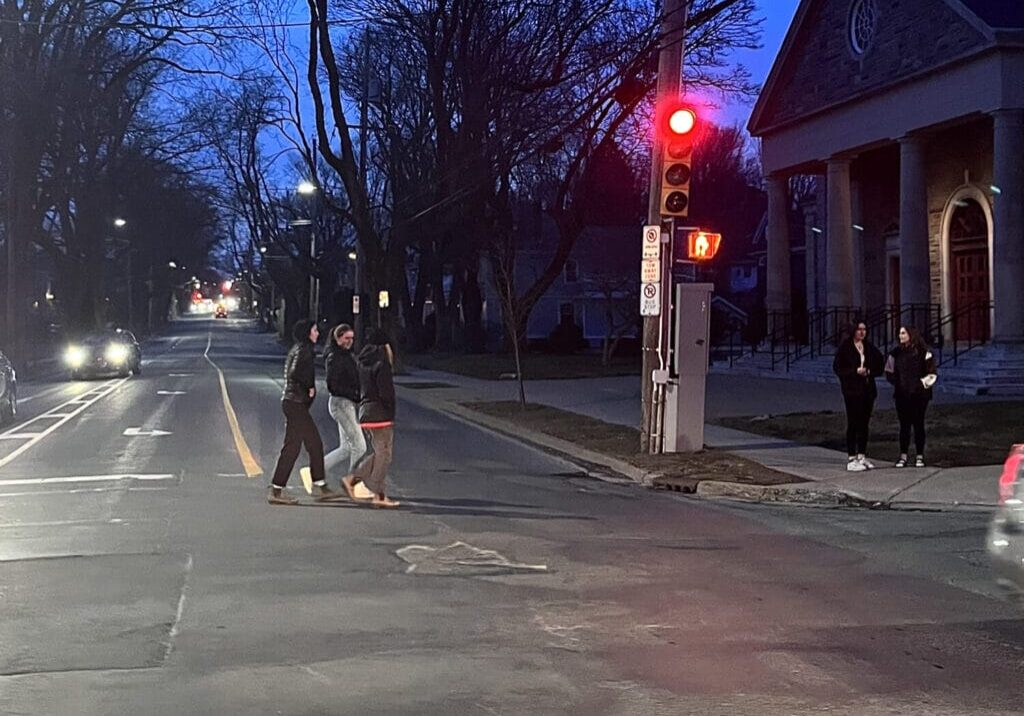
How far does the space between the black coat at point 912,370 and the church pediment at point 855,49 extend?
1304 centimetres

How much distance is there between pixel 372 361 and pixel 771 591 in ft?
17.0

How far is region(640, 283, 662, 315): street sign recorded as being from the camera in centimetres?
1655

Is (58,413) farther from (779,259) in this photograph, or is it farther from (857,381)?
(779,259)

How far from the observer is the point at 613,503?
44.9 ft

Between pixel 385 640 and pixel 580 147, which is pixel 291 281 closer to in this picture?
pixel 580 147

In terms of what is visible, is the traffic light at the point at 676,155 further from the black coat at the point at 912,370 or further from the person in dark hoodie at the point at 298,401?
the person in dark hoodie at the point at 298,401

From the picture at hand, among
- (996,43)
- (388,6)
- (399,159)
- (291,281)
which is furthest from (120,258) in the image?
(996,43)

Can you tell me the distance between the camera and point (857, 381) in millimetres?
15172

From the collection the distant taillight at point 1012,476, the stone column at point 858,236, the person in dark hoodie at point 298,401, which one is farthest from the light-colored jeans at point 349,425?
the stone column at point 858,236

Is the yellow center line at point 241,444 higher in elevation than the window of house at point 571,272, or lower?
lower

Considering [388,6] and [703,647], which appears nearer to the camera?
[703,647]

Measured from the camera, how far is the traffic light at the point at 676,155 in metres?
16.2

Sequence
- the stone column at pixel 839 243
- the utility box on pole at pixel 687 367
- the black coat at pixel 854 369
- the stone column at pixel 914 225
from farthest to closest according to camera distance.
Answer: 1. the stone column at pixel 839 243
2. the stone column at pixel 914 225
3. the utility box on pole at pixel 687 367
4. the black coat at pixel 854 369

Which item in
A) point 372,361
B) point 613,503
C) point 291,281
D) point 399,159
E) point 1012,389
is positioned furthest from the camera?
point 291,281
